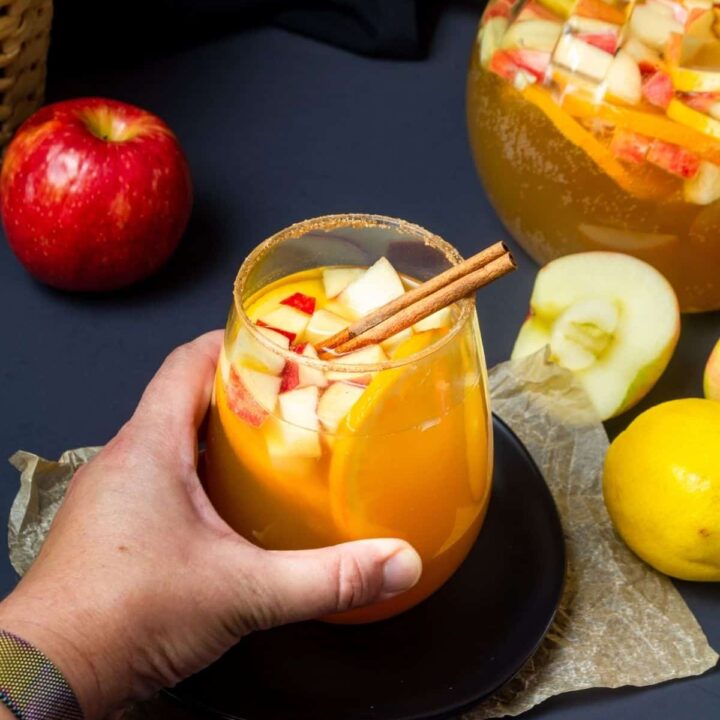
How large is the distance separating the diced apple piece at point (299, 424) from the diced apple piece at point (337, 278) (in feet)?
0.38

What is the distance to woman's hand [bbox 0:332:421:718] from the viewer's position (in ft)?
2.19

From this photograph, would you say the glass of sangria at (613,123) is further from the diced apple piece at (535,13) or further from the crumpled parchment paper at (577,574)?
the crumpled parchment paper at (577,574)

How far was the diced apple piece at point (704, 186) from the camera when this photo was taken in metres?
0.97

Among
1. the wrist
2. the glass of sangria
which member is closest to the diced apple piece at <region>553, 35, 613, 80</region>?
the glass of sangria

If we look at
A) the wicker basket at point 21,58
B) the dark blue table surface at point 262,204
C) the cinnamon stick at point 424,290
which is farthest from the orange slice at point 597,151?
the wicker basket at point 21,58

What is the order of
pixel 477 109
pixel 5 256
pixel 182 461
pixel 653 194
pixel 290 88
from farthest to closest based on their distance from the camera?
1. pixel 290 88
2. pixel 5 256
3. pixel 477 109
4. pixel 653 194
5. pixel 182 461

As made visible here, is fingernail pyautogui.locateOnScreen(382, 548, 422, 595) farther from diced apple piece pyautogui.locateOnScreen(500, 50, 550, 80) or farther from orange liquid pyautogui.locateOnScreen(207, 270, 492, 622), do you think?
diced apple piece pyautogui.locateOnScreen(500, 50, 550, 80)

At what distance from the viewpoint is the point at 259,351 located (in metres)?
0.72

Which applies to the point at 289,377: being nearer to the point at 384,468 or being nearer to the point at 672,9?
the point at 384,468

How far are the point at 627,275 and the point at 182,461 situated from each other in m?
0.47

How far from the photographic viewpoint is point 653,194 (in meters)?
→ 1.00

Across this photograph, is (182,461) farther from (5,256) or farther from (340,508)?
(5,256)

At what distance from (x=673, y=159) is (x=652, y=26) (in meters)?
0.12

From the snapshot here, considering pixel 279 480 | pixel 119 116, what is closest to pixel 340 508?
pixel 279 480
